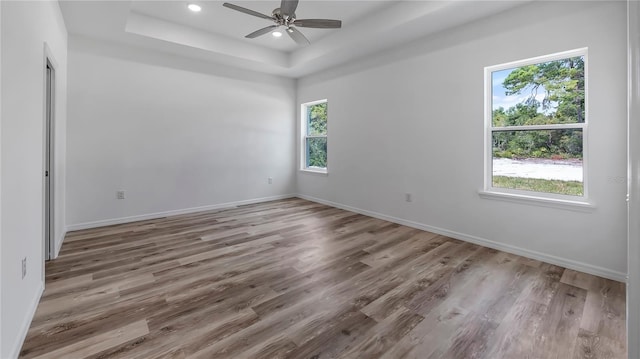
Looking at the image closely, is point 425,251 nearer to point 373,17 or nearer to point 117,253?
point 373,17

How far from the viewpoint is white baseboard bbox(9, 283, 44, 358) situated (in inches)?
60.9

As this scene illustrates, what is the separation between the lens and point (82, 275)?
8.43ft

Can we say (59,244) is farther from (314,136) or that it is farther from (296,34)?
(314,136)

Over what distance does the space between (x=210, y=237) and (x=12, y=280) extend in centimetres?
213

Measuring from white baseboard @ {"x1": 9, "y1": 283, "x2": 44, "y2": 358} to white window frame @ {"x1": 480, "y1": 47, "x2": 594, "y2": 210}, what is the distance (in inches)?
164

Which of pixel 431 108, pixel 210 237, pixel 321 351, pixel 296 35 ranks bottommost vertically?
pixel 321 351

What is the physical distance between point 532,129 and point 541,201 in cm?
79

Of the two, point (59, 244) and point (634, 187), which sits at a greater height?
point (634, 187)

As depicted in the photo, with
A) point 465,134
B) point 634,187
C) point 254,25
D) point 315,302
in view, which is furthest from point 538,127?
Answer: point 254,25

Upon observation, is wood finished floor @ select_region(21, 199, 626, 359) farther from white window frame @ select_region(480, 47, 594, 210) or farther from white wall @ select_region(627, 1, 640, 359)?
white wall @ select_region(627, 1, 640, 359)

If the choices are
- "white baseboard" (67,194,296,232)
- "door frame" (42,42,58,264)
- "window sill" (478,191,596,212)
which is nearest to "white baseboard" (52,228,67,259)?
"door frame" (42,42,58,264)

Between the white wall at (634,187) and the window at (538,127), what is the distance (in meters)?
2.69

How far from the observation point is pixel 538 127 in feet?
9.96

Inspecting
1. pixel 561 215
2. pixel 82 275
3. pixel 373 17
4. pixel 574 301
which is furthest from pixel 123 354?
pixel 373 17
